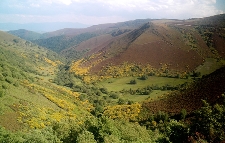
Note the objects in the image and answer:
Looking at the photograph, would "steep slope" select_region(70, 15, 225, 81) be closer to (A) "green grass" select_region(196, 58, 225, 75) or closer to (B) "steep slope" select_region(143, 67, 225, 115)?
(A) "green grass" select_region(196, 58, 225, 75)

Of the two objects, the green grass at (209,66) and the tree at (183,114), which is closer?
the tree at (183,114)

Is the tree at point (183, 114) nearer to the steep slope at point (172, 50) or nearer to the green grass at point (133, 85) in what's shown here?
the green grass at point (133, 85)

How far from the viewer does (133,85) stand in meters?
87.4

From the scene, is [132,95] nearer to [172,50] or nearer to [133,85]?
[133,85]

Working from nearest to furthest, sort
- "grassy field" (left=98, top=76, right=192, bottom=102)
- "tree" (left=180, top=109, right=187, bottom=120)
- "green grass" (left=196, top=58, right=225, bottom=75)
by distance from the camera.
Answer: "tree" (left=180, top=109, right=187, bottom=120), "grassy field" (left=98, top=76, right=192, bottom=102), "green grass" (left=196, top=58, right=225, bottom=75)

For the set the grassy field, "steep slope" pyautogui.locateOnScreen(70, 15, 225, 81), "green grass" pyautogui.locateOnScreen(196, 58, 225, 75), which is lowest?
the grassy field

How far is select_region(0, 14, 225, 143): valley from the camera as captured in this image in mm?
23938

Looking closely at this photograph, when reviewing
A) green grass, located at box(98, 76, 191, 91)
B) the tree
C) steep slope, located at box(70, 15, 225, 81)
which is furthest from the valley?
steep slope, located at box(70, 15, 225, 81)

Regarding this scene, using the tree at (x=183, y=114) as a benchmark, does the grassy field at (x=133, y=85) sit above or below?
below

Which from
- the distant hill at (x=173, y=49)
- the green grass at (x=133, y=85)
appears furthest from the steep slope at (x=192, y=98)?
the distant hill at (x=173, y=49)

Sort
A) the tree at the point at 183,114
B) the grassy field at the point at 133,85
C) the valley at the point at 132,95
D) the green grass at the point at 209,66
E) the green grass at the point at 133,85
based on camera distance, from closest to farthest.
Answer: the valley at the point at 132,95, the tree at the point at 183,114, the grassy field at the point at 133,85, the green grass at the point at 133,85, the green grass at the point at 209,66

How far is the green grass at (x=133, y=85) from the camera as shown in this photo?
272ft

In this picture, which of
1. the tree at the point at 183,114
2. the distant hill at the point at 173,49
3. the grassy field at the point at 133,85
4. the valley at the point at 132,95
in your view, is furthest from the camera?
the distant hill at the point at 173,49

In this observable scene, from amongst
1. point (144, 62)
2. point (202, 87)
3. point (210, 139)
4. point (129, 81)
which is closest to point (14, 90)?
point (210, 139)
